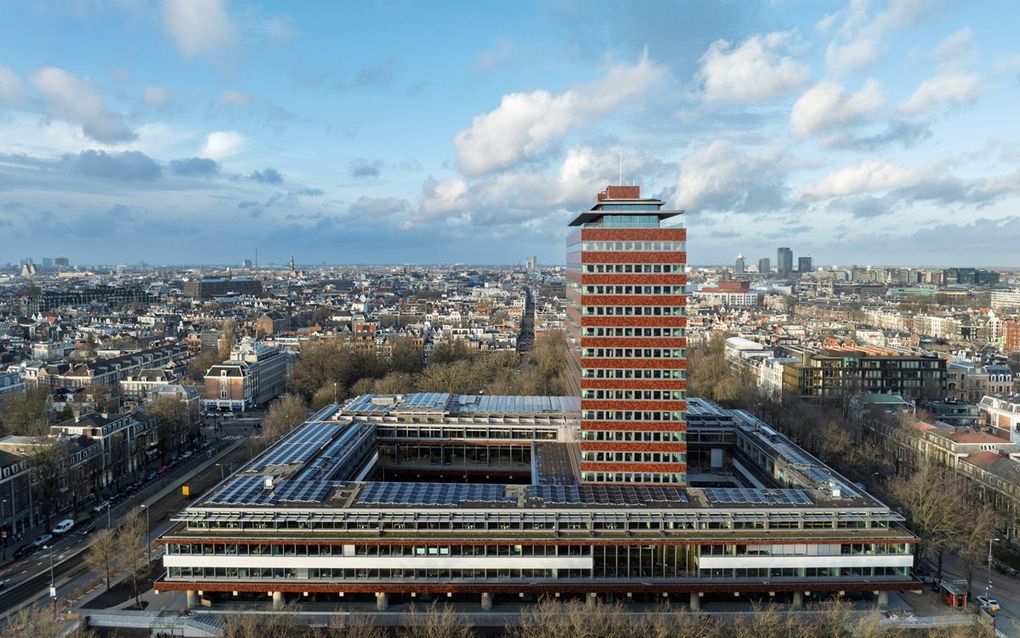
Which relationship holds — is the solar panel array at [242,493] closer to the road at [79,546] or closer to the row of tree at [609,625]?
the row of tree at [609,625]

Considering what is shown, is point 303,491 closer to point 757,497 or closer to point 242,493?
point 242,493

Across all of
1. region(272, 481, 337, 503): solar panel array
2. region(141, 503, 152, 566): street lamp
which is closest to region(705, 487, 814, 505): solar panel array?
region(272, 481, 337, 503): solar panel array

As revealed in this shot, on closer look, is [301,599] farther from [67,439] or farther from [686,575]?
[67,439]

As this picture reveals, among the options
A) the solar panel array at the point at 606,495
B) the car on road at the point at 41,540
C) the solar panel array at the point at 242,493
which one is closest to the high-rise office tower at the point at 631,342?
the solar panel array at the point at 606,495

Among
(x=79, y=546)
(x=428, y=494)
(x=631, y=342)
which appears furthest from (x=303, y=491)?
(x=631, y=342)

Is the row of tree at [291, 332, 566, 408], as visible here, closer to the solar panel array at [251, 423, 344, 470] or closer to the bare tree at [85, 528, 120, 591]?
the solar panel array at [251, 423, 344, 470]

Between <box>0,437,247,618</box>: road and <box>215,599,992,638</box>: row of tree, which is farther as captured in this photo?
<box>0,437,247,618</box>: road

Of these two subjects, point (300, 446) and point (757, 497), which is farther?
point (300, 446)
